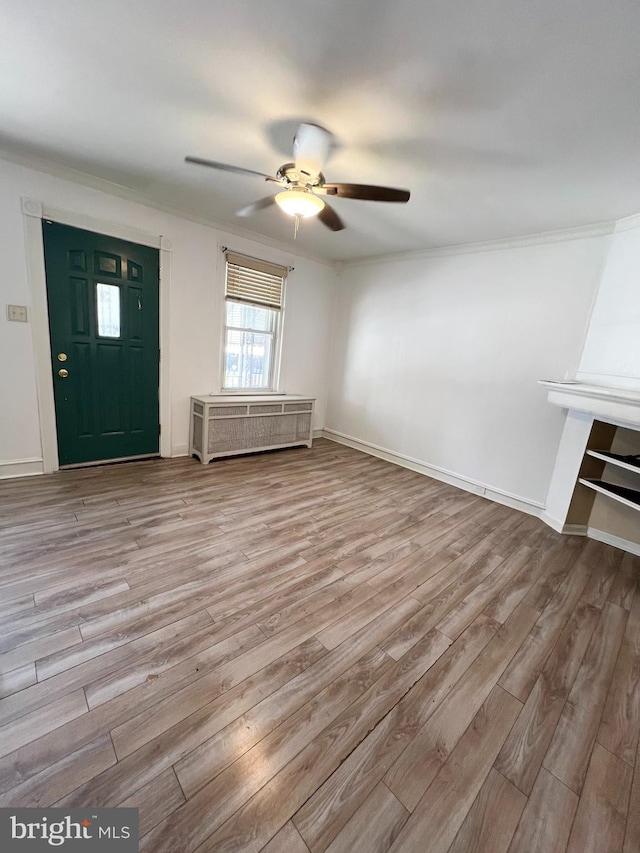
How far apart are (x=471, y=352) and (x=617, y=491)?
71.2 inches

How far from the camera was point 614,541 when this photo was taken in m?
2.83

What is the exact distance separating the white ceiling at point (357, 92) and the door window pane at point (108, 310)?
96 cm

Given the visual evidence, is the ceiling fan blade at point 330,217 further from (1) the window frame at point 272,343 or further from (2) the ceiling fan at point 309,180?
(1) the window frame at point 272,343

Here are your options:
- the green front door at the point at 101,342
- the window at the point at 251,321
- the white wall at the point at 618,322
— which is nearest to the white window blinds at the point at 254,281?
the window at the point at 251,321

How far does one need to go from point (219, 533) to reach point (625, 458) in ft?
10.2

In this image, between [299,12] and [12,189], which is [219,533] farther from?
[12,189]

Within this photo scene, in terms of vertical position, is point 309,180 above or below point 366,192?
above

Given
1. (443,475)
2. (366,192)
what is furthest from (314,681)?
(443,475)

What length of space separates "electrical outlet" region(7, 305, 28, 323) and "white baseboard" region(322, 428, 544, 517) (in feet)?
12.7

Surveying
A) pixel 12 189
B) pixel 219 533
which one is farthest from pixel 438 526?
pixel 12 189

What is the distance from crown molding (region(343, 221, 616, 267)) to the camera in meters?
2.82

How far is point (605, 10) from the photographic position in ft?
3.84

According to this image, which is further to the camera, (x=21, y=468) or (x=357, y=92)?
(x=21, y=468)

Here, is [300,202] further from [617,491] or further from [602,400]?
[617,491]
